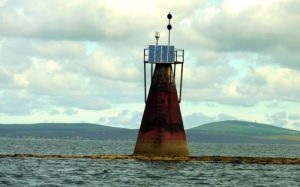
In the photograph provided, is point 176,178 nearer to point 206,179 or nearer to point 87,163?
point 206,179

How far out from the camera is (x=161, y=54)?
74.8 metres

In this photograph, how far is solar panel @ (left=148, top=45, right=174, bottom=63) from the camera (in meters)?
74.4

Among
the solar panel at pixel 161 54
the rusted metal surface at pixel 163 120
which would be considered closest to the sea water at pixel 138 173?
the rusted metal surface at pixel 163 120

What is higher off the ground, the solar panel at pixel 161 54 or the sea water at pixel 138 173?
the solar panel at pixel 161 54

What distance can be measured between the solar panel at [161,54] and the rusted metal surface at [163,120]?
57cm

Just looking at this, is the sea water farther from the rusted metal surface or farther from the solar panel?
the solar panel

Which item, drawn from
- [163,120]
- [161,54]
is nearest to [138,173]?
[163,120]

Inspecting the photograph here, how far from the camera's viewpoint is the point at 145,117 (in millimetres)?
74688

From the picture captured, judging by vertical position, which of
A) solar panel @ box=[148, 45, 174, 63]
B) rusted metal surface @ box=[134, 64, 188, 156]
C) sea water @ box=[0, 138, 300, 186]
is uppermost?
solar panel @ box=[148, 45, 174, 63]

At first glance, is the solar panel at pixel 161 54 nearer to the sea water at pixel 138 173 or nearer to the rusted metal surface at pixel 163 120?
the rusted metal surface at pixel 163 120

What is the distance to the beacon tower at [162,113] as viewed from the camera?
73.6 meters

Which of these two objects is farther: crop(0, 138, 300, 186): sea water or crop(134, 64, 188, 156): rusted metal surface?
crop(134, 64, 188, 156): rusted metal surface

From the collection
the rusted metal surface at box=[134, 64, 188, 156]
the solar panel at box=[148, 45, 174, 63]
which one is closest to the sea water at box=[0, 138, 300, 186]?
the rusted metal surface at box=[134, 64, 188, 156]

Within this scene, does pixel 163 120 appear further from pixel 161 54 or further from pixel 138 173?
pixel 138 173
